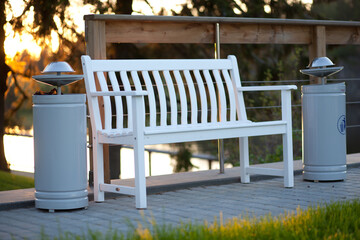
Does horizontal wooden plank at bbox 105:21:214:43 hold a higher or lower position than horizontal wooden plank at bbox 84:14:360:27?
lower

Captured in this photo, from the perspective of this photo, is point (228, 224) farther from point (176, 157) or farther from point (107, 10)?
point (176, 157)

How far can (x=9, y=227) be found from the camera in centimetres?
367

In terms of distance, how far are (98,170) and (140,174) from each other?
0.47m

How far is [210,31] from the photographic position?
217 inches

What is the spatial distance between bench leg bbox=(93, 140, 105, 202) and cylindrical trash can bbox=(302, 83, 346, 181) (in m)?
1.68

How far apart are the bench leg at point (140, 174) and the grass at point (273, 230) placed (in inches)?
31.8

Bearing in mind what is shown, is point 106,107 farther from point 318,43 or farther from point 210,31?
point 318,43

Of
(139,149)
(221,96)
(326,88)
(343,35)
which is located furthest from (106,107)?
(343,35)

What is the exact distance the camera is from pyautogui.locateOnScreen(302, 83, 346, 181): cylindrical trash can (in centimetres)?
515

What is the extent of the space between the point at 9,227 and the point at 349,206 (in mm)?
1865

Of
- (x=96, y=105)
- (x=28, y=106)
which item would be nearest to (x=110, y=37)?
(x=96, y=105)

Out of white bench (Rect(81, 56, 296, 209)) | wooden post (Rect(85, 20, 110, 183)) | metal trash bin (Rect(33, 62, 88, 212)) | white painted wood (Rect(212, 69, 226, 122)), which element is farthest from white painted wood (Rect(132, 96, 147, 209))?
white painted wood (Rect(212, 69, 226, 122))

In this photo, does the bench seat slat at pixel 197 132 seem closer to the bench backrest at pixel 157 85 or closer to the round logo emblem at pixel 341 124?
the bench backrest at pixel 157 85

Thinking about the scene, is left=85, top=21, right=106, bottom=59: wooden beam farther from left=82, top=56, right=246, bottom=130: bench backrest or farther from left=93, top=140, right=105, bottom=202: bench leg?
left=93, top=140, right=105, bottom=202: bench leg
